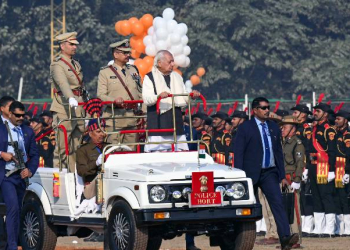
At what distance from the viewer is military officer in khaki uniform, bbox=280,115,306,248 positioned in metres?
20.1

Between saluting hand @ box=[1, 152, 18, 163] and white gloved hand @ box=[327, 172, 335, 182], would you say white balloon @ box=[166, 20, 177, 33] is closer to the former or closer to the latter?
white gloved hand @ box=[327, 172, 335, 182]

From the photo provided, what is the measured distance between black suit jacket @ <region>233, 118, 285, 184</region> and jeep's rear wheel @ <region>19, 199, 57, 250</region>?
2.60 metres

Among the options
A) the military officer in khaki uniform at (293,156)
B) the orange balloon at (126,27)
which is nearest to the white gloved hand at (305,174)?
the military officer in khaki uniform at (293,156)

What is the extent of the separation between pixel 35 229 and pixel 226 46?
41.1 metres

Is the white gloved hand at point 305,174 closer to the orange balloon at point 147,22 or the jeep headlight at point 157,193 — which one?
the jeep headlight at point 157,193

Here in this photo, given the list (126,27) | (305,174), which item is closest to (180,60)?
(126,27)

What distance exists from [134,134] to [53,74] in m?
1.40

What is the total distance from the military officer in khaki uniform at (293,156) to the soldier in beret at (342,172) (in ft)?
3.23

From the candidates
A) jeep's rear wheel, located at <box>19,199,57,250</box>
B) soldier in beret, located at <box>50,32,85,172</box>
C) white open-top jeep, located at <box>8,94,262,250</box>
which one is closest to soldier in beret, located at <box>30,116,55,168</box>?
soldier in beret, located at <box>50,32,85,172</box>

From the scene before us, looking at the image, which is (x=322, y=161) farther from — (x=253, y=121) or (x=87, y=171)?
(x=87, y=171)

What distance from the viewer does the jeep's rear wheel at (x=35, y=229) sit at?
1677 cm

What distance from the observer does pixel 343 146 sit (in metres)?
21.8

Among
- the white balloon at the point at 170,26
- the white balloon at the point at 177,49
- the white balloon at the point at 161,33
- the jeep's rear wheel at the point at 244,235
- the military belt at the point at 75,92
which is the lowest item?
the jeep's rear wheel at the point at 244,235

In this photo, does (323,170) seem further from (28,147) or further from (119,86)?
(28,147)
